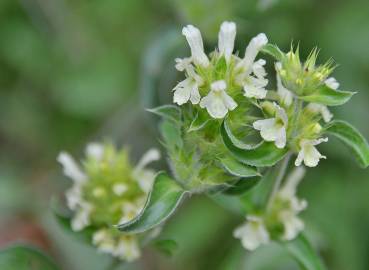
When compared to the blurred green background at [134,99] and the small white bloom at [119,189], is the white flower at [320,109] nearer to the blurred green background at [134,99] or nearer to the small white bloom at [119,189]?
the small white bloom at [119,189]

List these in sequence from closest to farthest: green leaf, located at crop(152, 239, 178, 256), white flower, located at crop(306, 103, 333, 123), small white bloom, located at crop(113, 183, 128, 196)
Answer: white flower, located at crop(306, 103, 333, 123), green leaf, located at crop(152, 239, 178, 256), small white bloom, located at crop(113, 183, 128, 196)

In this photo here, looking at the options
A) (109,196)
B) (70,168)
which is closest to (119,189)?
(109,196)

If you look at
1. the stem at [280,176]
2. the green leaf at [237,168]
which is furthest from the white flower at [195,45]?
the stem at [280,176]

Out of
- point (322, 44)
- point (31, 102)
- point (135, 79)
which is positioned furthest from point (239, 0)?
point (31, 102)

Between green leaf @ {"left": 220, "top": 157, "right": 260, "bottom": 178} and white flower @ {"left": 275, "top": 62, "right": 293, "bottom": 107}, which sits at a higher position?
white flower @ {"left": 275, "top": 62, "right": 293, "bottom": 107}

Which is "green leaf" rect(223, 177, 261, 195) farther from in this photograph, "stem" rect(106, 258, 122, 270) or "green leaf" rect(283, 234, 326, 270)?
"stem" rect(106, 258, 122, 270)

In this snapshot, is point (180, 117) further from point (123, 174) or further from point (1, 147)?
point (1, 147)

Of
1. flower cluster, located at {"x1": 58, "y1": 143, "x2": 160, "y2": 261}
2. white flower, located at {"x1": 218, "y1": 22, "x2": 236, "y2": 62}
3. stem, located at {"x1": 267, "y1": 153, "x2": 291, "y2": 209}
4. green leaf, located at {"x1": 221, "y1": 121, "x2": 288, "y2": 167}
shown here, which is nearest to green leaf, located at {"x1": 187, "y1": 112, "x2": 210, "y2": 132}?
green leaf, located at {"x1": 221, "y1": 121, "x2": 288, "y2": 167}
